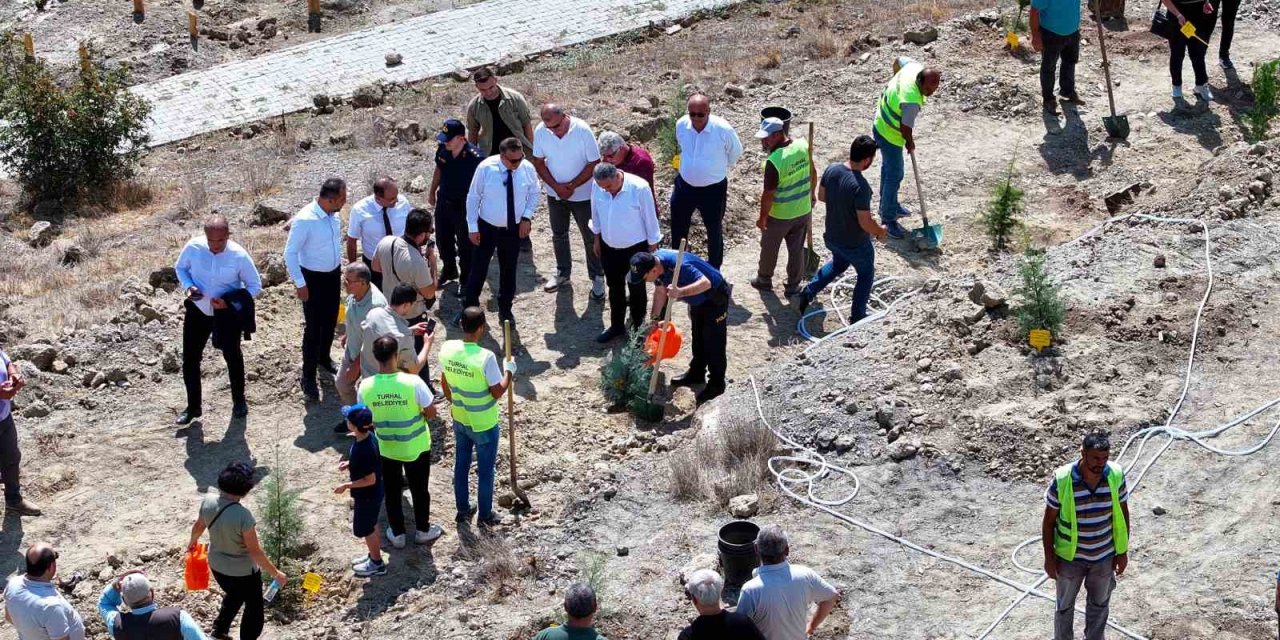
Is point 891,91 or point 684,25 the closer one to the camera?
point 891,91

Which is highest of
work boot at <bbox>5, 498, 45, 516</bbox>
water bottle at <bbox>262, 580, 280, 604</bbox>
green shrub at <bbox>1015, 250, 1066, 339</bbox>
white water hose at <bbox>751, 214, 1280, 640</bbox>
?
green shrub at <bbox>1015, 250, 1066, 339</bbox>

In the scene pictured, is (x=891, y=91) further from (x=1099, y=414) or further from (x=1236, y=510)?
(x=1236, y=510)

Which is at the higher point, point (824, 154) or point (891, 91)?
point (891, 91)

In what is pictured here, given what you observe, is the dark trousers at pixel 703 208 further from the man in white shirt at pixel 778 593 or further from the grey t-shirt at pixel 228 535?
the man in white shirt at pixel 778 593

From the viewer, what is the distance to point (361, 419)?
9070 mm

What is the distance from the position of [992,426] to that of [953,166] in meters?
6.38

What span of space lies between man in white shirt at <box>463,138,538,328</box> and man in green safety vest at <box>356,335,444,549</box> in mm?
2590

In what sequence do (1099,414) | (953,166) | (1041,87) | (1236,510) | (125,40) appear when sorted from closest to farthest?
(1236,510), (1099,414), (953,166), (1041,87), (125,40)

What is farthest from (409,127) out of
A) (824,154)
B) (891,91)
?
(891,91)

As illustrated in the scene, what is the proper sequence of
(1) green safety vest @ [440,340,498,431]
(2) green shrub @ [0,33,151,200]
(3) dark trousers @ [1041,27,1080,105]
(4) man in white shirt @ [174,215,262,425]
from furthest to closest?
(2) green shrub @ [0,33,151,200]
(3) dark trousers @ [1041,27,1080,105]
(4) man in white shirt @ [174,215,262,425]
(1) green safety vest @ [440,340,498,431]

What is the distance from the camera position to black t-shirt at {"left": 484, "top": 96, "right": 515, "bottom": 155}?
1362 cm

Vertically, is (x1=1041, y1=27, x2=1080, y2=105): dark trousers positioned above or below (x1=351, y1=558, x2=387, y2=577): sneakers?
above

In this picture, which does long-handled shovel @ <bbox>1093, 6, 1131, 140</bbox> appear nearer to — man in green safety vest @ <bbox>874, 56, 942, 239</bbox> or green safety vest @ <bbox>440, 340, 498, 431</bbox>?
man in green safety vest @ <bbox>874, 56, 942, 239</bbox>

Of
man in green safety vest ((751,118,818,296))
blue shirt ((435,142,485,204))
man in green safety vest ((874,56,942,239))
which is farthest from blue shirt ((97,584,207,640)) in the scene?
man in green safety vest ((874,56,942,239))
